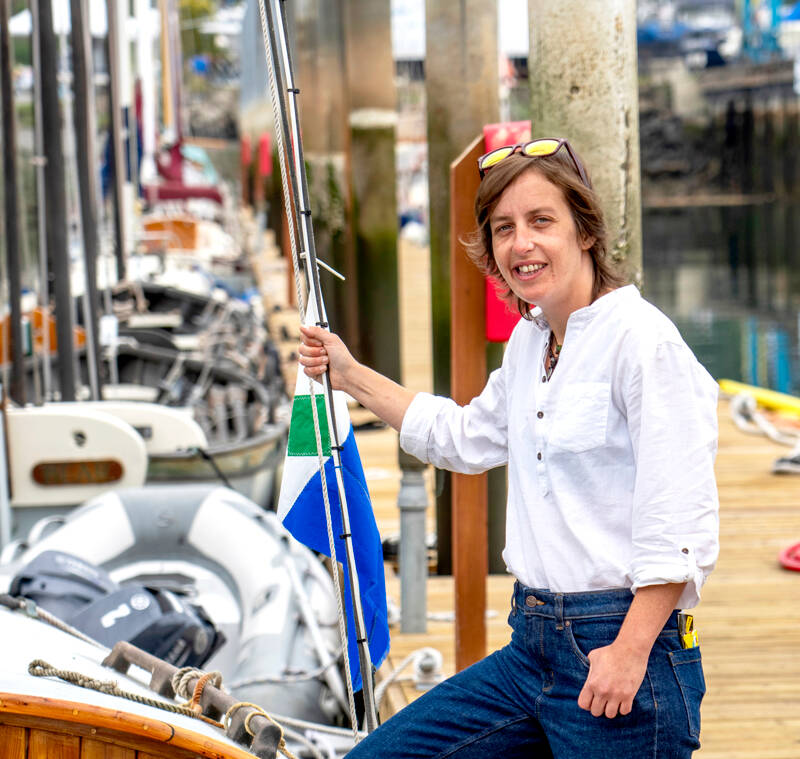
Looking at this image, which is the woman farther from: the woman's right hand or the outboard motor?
the outboard motor

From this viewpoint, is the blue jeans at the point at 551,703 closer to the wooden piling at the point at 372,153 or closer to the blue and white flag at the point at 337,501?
the blue and white flag at the point at 337,501

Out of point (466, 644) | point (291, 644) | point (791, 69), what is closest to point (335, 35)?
point (291, 644)

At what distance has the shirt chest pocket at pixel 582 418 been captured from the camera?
195 cm

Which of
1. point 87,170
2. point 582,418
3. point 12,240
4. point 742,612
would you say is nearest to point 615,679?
point 582,418

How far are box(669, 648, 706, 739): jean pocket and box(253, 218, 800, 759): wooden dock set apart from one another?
5.05 feet

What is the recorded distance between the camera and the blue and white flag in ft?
8.44

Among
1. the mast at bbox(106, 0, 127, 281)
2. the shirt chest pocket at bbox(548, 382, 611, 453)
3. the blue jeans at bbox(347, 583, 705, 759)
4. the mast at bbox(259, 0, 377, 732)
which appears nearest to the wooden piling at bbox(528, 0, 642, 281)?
the mast at bbox(259, 0, 377, 732)

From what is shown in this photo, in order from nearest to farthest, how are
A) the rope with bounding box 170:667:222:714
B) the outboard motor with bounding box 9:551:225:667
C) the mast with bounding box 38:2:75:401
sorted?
the rope with bounding box 170:667:222:714 → the outboard motor with bounding box 9:551:225:667 → the mast with bounding box 38:2:75:401

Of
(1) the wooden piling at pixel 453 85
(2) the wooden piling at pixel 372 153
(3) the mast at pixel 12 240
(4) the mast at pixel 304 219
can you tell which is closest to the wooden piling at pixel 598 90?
(4) the mast at pixel 304 219

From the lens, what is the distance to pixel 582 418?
196cm

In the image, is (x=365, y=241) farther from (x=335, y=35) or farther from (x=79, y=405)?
(x=79, y=405)

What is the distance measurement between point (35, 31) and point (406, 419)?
6.59 meters

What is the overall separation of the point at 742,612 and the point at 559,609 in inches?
112

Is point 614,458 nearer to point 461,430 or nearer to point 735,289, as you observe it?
point 461,430
